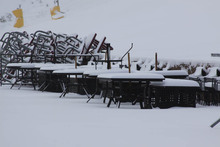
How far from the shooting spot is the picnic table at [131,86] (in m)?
8.13

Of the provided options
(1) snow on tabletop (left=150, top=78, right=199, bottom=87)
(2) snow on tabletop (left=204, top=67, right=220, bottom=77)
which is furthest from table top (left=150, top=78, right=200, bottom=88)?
(2) snow on tabletop (left=204, top=67, right=220, bottom=77)

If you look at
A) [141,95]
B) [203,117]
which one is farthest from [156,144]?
[141,95]

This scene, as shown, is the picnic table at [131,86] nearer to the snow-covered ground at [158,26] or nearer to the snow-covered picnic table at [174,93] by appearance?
the snow-covered picnic table at [174,93]

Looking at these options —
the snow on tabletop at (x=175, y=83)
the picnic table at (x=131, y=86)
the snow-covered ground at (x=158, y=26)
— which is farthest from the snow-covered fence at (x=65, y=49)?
the snow on tabletop at (x=175, y=83)

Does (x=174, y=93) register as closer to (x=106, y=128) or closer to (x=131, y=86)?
(x=131, y=86)

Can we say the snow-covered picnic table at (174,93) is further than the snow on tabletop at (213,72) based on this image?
No

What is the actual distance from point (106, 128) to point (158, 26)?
22346 mm

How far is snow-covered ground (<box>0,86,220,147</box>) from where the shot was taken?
4754mm

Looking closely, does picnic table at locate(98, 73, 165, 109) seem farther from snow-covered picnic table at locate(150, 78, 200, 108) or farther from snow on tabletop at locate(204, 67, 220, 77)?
snow on tabletop at locate(204, 67, 220, 77)

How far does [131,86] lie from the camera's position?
883 cm

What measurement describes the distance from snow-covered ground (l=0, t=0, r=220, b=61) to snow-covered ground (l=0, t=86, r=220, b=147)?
8.55 m

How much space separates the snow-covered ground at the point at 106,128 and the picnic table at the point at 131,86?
1.94 ft

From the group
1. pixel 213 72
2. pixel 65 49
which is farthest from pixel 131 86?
pixel 65 49

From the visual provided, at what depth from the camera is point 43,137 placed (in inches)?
198
